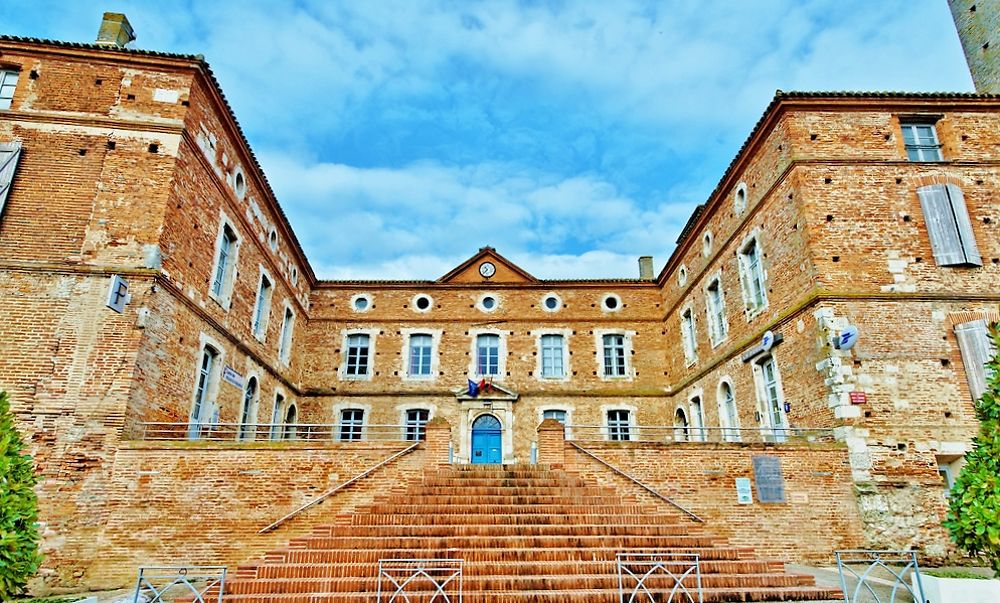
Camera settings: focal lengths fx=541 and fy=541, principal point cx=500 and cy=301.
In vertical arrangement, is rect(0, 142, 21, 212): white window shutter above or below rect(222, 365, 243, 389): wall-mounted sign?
above

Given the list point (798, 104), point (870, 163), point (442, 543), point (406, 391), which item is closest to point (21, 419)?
point (442, 543)

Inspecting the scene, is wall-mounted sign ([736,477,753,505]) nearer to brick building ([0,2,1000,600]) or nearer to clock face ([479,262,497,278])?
brick building ([0,2,1000,600])

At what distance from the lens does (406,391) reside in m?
18.7

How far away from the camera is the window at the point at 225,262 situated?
13094mm

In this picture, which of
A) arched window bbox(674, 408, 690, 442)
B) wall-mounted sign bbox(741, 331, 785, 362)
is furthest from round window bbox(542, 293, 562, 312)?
wall-mounted sign bbox(741, 331, 785, 362)

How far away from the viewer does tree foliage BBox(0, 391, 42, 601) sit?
18.5 ft

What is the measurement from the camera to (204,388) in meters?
12.3

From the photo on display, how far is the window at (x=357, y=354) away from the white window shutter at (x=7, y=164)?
35.1 feet

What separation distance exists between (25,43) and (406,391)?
13.0 metres

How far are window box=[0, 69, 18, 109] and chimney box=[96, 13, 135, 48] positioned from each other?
2.14 m

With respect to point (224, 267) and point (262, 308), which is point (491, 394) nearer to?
point (262, 308)

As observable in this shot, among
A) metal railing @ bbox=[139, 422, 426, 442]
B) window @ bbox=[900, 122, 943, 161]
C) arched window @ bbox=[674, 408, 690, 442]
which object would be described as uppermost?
window @ bbox=[900, 122, 943, 161]

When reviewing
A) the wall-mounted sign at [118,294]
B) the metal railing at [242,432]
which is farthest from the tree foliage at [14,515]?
the wall-mounted sign at [118,294]

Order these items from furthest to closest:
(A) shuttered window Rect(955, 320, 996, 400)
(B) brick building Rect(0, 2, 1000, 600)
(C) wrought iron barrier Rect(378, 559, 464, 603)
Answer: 1. (A) shuttered window Rect(955, 320, 996, 400)
2. (B) brick building Rect(0, 2, 1000, 600)
3. (C) wrought iron barrier Rect(378, 559, 464, 603)
